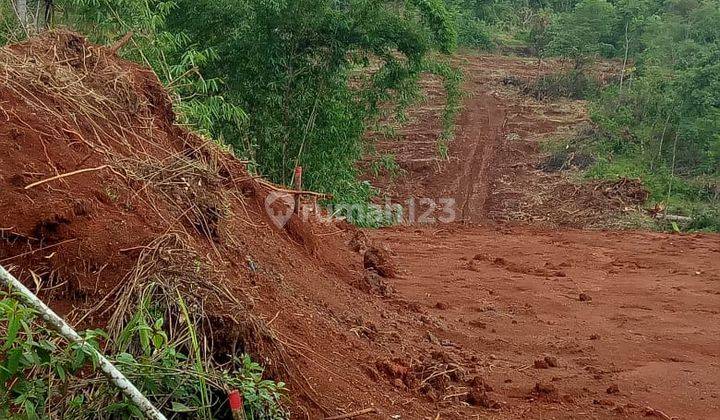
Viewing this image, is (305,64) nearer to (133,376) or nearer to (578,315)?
(578,315)

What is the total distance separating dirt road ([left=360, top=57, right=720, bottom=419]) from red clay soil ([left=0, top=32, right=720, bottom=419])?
25 mm

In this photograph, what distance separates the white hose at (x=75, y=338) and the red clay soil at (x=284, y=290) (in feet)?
2.13

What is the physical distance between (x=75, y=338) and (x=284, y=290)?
84.1 inches

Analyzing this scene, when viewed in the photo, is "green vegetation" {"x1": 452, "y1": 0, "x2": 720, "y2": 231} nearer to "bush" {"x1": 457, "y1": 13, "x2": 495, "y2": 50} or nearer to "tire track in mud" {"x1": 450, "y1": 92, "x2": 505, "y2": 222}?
"bush" {"x1": 457, "y1": 13, "x2": 495, "y2": 50}

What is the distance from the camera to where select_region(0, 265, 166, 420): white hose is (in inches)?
79.0

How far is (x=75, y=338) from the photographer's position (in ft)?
6.83

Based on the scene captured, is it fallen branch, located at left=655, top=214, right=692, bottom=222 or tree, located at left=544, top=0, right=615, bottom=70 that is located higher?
tree, located at left=544, top=0, right=615, bottom=70

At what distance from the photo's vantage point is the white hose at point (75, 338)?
79.0 inches

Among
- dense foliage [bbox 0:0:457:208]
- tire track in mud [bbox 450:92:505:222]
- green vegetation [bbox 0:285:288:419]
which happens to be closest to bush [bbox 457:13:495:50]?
tire track in mud [bbox 450:92:505:222]

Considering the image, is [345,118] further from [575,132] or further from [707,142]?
[575,132]

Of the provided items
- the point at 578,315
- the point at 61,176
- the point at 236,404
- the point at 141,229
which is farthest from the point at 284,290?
the point at 578,315

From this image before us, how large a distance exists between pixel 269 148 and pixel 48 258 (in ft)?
25.3

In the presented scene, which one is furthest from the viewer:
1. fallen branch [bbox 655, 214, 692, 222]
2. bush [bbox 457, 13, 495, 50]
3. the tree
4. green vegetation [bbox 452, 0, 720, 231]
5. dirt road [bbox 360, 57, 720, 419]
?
bush [bbox 457, 13, 495, 50]

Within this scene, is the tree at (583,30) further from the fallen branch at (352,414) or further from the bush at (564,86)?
the fallen branch at (352,414)
